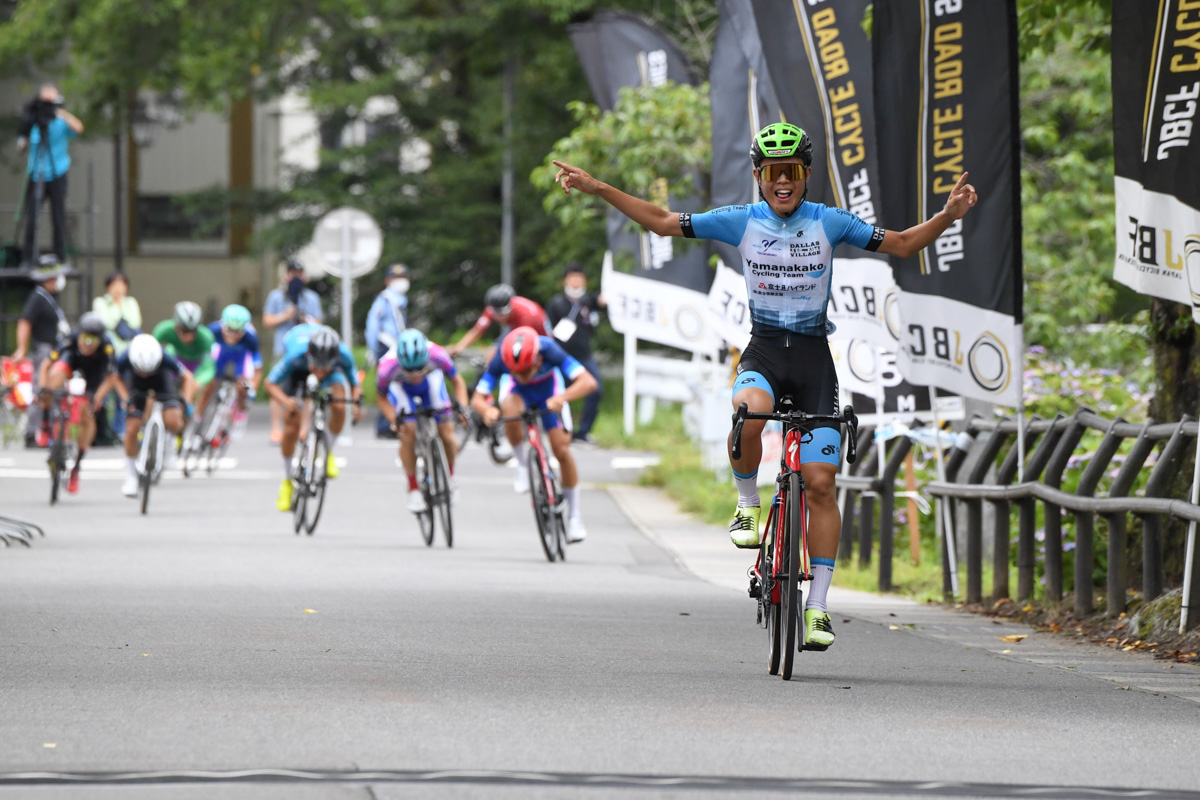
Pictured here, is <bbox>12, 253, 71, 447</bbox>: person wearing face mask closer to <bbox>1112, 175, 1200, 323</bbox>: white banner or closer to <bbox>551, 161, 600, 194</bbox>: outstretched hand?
<bbox>551, 161, 600, 194</bbox>: outstretched hand

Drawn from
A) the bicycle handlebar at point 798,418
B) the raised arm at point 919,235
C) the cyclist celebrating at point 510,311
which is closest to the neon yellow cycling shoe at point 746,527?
the bicycle handlebar at point 798,418

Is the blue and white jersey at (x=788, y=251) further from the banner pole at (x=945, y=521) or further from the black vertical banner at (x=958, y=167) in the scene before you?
the banner pole at (x=945, y=521)

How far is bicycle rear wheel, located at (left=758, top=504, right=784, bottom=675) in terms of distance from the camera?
25.6 feet

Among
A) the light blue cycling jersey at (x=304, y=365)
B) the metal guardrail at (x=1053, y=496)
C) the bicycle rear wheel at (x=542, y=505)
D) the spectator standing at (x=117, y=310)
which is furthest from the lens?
the spectator standing at (x=117, y=310)

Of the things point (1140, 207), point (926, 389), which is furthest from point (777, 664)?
point (926, 389)

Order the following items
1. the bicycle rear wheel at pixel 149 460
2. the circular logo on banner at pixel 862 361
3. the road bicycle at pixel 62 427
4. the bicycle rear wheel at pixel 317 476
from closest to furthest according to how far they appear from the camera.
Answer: the circular logo on banner at pixel 862 361 → the bicycle rear wheel at pixel 317 476 → the bicycle rear wheel at pixel 149 460 → the road bicycle at pixel 62 427

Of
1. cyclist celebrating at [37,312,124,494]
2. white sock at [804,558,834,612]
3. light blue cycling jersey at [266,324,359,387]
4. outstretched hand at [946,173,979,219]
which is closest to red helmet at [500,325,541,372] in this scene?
light blue cycling jersey at [266,324,359,387]

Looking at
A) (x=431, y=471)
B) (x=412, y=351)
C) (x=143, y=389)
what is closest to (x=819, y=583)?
(x=412, y=351)

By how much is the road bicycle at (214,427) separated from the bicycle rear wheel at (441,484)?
706 centimetres

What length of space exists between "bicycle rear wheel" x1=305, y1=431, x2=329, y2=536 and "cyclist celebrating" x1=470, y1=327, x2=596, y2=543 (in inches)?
75.3

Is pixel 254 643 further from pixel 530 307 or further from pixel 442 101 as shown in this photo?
pixel 442 101

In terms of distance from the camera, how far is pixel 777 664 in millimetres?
7891

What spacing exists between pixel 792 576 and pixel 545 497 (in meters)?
6.61

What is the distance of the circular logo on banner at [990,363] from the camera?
432 inches
